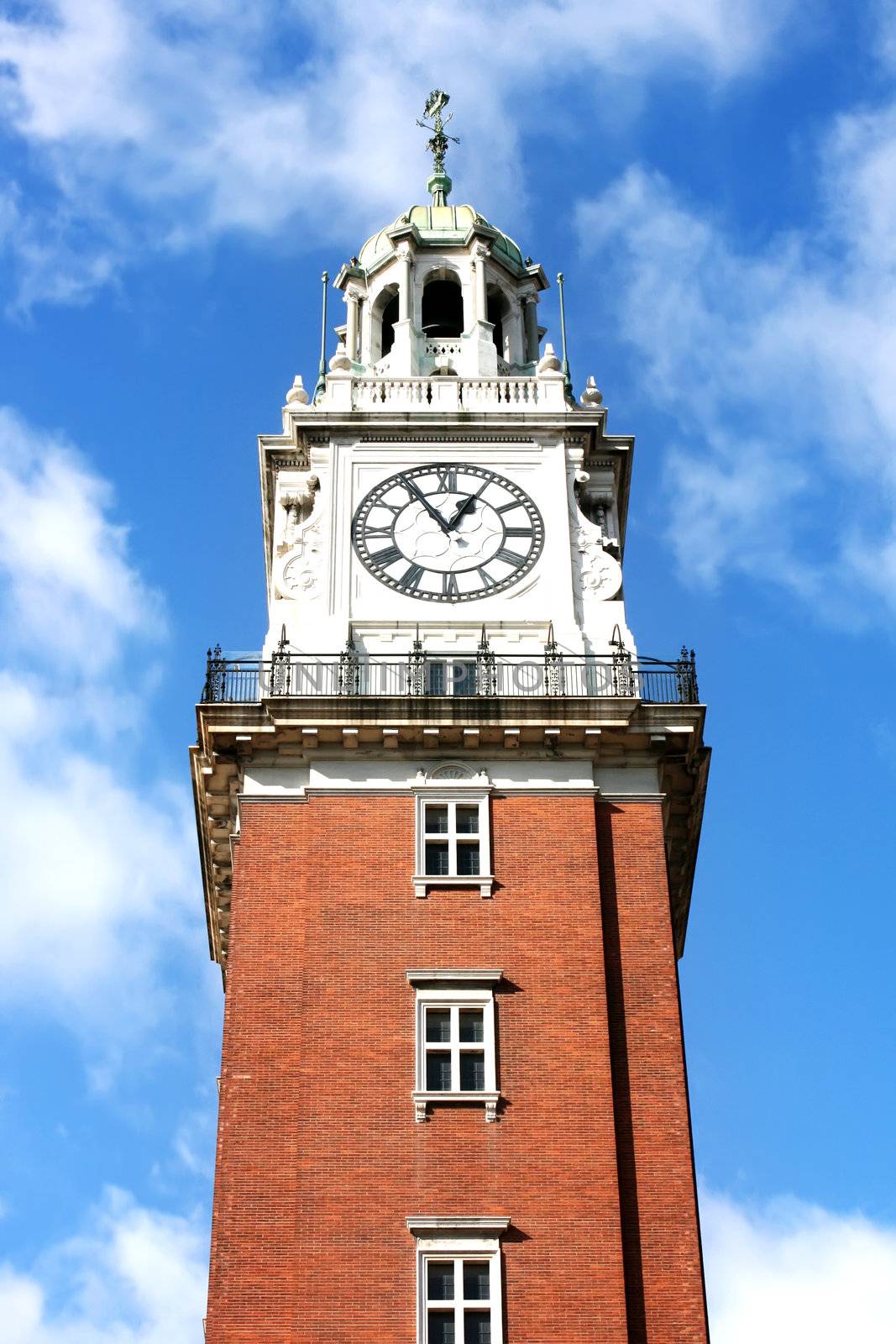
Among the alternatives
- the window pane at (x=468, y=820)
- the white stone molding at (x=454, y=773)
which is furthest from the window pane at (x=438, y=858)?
the white stone molding at (x=454, y=773)

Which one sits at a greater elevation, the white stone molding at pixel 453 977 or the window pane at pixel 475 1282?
the white stone molding at pixel 453 977

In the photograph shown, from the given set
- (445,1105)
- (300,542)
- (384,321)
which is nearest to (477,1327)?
(445,1105)

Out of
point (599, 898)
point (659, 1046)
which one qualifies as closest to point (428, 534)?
point (599, 898)

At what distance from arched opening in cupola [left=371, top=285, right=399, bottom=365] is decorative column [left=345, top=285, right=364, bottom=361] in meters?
0.40

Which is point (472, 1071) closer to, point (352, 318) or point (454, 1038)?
point (454, 1038)

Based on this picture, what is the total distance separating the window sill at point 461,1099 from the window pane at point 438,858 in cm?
441

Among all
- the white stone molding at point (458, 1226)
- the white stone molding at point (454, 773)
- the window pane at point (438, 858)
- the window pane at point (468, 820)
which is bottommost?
the white stone molding at point (458, 1226)

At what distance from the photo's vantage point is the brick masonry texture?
37062mm

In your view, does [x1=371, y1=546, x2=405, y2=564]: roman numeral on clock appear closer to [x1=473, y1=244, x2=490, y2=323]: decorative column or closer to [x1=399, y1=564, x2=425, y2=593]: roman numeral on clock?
[x1=399, y1=564, x2=425, y2=593]: roman numeral on clock

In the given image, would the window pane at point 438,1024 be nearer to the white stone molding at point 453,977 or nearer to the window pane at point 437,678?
the white stone molding at point 453,977

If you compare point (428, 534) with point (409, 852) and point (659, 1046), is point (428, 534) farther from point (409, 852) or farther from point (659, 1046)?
point (659, 1046)

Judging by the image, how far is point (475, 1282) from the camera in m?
37.1

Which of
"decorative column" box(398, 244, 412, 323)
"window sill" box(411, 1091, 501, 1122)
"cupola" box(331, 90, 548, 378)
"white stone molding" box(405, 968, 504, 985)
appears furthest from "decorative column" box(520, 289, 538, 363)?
"window sill" box(411, 1091, 501, 1122)

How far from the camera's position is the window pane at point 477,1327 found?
36.5 m
